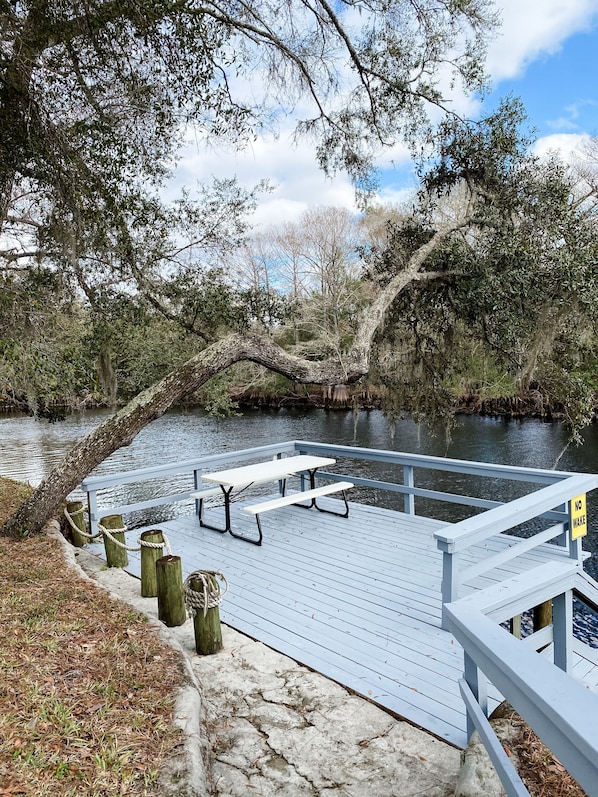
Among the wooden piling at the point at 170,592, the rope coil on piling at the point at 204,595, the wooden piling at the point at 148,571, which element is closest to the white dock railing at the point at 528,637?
the rope coil on piling at the point at 204,595

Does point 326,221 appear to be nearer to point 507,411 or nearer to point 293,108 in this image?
point 507,411

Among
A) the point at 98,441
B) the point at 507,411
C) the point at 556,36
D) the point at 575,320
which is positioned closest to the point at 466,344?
the point at 575,320

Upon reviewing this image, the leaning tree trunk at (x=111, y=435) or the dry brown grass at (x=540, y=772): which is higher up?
the leaning tree trunk at (x=111, y=435)

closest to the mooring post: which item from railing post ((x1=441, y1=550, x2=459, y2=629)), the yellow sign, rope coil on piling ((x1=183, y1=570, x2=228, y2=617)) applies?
rope coil on piling ((x1=183, y1=570, x2=228, y2=617))

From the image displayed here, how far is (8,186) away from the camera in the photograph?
4.50m

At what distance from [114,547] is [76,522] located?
2.94ft

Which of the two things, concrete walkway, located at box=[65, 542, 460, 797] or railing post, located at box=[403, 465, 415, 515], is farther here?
railing post, located at box=[403, 465, 415, 515]

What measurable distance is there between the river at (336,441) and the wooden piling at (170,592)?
6.62 metres

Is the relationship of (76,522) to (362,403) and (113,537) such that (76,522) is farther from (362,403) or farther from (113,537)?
(362,403)

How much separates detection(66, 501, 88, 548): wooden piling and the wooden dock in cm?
68

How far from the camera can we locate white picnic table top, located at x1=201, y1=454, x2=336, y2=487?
4957 millimetres

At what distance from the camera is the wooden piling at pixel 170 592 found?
127 inches

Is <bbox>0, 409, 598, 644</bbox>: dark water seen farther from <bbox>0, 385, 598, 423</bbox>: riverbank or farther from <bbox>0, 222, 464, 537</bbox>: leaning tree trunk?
<bbox>0, 222, 464, 537</bbox>: leaning tree trunk

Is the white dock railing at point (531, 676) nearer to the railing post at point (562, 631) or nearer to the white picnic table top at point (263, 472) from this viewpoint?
the railing post at point (562, 631)
